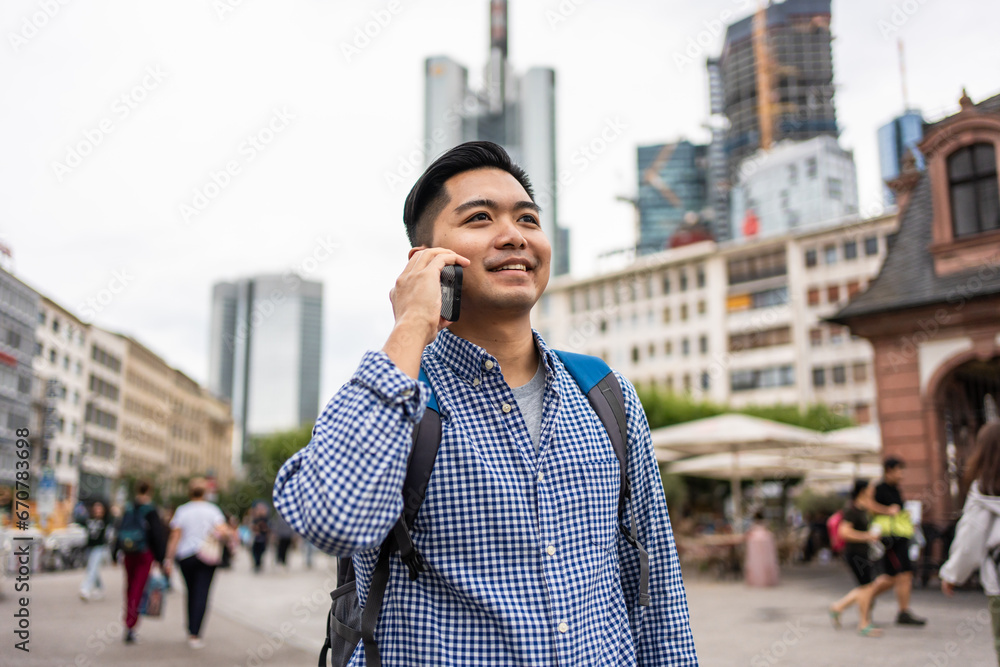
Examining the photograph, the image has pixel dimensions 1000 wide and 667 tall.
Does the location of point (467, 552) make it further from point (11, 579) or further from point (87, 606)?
point (11, 579)

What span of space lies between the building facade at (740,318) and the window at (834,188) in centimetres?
3734

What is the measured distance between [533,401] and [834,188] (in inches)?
4217

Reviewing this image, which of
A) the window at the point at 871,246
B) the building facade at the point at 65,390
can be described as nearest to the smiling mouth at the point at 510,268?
the window at the point at 871,246

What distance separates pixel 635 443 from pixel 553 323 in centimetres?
7541

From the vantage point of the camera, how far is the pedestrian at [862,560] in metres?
9.12

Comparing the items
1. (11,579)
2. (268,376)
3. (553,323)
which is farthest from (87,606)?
(268,376)

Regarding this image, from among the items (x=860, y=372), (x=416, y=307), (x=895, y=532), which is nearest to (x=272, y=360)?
(x=860, y=372)

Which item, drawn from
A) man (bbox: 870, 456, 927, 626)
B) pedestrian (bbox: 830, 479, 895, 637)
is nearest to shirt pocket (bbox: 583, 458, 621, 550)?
pedestrian (bbox: 830, 479, 895, 637)

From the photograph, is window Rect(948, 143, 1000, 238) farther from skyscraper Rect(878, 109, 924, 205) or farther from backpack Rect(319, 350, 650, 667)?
skyscraper Rect(878, 109, 924, 205)

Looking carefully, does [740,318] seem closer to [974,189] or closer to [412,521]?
[974,189]

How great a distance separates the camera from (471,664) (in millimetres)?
1552

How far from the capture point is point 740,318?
66188 mm

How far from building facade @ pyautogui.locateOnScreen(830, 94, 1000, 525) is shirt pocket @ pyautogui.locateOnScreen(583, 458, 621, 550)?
1309 cm

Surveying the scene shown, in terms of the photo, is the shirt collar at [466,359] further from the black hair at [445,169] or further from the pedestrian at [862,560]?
the pedestrian at [862,560]
